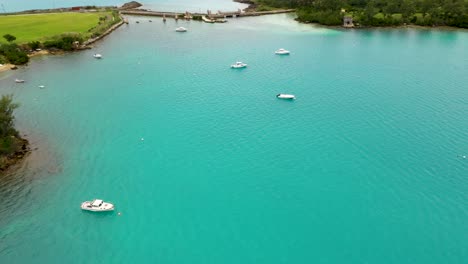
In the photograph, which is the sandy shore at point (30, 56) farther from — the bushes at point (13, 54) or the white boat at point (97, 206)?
the white boat at point (97, 206)

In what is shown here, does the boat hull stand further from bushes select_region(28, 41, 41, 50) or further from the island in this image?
bushes select_region(28, 41, 41, 50)

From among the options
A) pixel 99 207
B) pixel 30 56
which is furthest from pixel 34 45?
pixel 99 207

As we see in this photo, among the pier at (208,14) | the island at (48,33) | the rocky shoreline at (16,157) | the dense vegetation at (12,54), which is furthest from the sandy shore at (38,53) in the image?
the pier at (208,14)

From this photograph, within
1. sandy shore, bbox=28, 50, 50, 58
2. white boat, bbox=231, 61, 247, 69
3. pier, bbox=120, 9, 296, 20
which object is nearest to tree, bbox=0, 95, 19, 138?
sandy shore, bbox=28, 50, 50, 58

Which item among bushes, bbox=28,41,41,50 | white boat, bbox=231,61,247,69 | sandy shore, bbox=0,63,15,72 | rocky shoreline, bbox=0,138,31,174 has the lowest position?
rocky shoreline, bbox=0,138,31,174

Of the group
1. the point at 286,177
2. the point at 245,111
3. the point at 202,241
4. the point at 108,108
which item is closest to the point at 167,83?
the point at 108,108

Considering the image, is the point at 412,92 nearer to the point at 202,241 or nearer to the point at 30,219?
the point at 202,241
